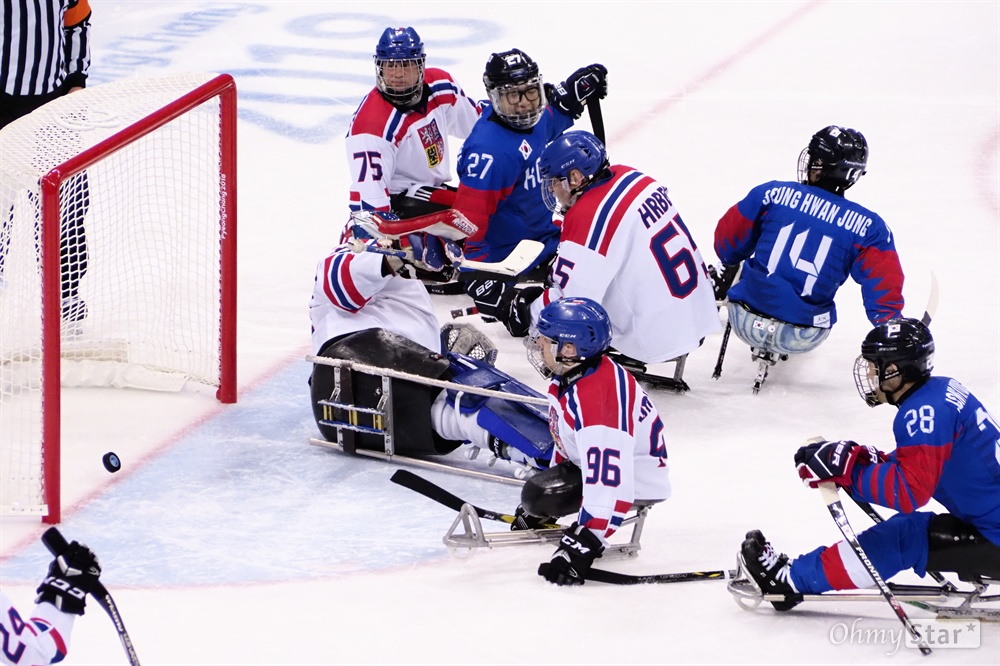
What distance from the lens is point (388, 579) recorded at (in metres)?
3.79

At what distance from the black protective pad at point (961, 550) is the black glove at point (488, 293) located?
6.69 feet

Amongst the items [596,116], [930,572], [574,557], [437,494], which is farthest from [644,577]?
[596,116]

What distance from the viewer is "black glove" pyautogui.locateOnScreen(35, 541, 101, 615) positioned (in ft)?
9.24

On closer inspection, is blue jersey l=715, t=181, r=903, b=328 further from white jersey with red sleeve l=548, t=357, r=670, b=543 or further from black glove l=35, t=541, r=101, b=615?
black glove l=35, t=541, r=101, b=615

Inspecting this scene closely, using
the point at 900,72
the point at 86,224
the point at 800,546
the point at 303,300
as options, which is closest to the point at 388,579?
the point at 800,546

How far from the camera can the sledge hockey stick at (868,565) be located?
330 cm

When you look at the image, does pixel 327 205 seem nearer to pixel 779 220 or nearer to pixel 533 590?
pixel 779 220

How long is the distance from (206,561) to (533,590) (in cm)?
92

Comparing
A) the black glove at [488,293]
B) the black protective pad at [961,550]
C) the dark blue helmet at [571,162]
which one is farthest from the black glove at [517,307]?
the black protective pad at [961,550]

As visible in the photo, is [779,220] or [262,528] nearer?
[262,528]

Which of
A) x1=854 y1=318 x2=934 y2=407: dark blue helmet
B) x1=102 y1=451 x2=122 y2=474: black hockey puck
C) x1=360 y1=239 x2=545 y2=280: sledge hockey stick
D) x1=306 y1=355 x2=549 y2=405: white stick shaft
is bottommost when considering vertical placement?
x1=102 y1=451 x2=122 y2=474: black hockey puck

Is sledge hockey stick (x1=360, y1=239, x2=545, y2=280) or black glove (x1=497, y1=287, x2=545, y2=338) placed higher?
sledge hockey stick (x1=360, y1=239, x2=545, y2=280)

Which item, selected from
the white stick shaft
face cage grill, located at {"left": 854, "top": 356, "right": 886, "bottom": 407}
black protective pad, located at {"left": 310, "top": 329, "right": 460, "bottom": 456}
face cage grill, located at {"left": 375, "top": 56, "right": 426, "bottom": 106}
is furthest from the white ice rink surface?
face cage grill, located at {"left": 375, "top": 56, "right": 426, "bottom": 106}

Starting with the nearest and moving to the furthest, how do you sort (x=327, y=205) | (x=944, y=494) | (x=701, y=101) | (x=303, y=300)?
1. (x=944, y=494)
2. (x=303, y=300)
3. (x=327, y=205)
4. (x=701, y=101)
